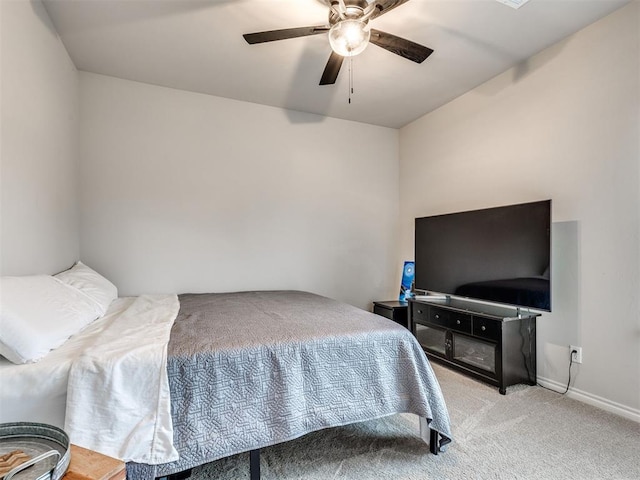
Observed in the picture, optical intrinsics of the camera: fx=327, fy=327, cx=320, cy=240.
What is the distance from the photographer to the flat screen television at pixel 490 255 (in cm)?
244

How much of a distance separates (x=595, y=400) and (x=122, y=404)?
2938 mm

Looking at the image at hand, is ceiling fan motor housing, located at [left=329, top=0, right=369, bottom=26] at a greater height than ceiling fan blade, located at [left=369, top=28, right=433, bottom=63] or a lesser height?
greater

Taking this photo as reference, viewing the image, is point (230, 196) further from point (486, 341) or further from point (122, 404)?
A: point (486, 341)

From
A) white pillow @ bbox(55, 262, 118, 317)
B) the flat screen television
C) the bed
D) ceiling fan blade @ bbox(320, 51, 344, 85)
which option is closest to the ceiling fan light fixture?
ceiling fan blade @ bbox(320, 51, 344, 85)

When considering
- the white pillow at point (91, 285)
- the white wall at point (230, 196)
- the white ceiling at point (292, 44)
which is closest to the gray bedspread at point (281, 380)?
the white pillow at point (91, 285)

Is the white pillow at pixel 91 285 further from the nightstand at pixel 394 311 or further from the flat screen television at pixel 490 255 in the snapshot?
the flat screen television at pixel 490 255

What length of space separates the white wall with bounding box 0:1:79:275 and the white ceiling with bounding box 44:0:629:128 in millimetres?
321

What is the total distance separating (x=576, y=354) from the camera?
2.44 m

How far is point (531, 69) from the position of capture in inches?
109

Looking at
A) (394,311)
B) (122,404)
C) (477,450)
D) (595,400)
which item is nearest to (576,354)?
(595,400)

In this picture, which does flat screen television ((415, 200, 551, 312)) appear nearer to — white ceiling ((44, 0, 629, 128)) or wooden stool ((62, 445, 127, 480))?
white ceiling ((44, 0, 629, 128))

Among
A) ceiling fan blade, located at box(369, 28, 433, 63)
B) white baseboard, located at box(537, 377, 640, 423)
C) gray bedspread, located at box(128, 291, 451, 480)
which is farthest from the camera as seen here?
white baseboard, located at box(537, 377, 640, 423)

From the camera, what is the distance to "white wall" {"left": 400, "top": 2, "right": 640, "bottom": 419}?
218 cm

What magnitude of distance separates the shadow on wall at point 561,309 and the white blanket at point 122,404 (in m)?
2.74
